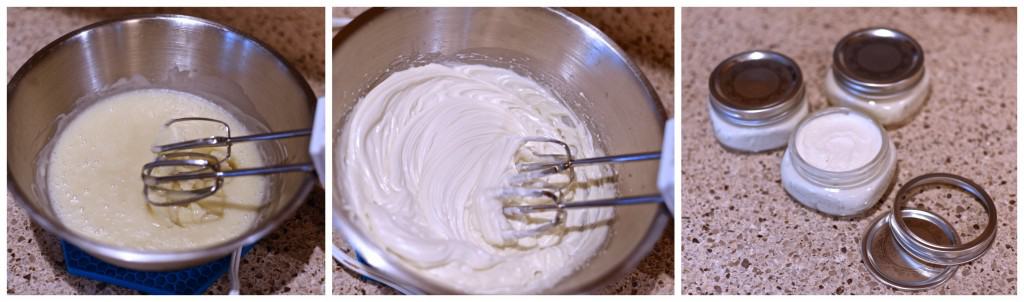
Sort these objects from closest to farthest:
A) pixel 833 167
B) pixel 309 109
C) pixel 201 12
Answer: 1. pixel 309 109
2. pixel 833 167
3. pixel 201 12

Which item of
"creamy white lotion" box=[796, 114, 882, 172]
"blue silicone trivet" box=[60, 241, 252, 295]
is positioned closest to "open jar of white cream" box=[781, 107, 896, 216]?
"creamy white lotion" box=[796, 114, 882, 172]

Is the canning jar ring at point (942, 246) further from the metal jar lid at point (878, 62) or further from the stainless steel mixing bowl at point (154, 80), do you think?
the stainless steel mixing bowl at point (154, 80)

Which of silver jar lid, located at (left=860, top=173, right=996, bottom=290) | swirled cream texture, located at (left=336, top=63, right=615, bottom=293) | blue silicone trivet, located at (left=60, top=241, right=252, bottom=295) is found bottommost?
blue silicone trivet, located at (left=60, top=241, right=252, bottom=295)

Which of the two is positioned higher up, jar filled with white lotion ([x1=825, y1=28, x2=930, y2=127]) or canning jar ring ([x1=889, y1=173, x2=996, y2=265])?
jar filled with white lotion ([x1=825, y1=28, x2=930, y2=127])

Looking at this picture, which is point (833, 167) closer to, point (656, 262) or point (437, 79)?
point (656, 262)

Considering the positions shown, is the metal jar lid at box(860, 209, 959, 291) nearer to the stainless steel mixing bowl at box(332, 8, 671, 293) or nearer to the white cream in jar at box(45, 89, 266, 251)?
→ the stainless steel mixing bowl at box(332, 8, 671, 293)

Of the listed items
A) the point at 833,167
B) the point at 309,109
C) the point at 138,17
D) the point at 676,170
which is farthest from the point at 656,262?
the point at 138,17

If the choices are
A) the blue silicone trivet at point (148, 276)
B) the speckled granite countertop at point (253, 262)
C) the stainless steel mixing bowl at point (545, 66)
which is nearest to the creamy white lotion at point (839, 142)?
the stainless steel mixing bowl at point (545, 66)
